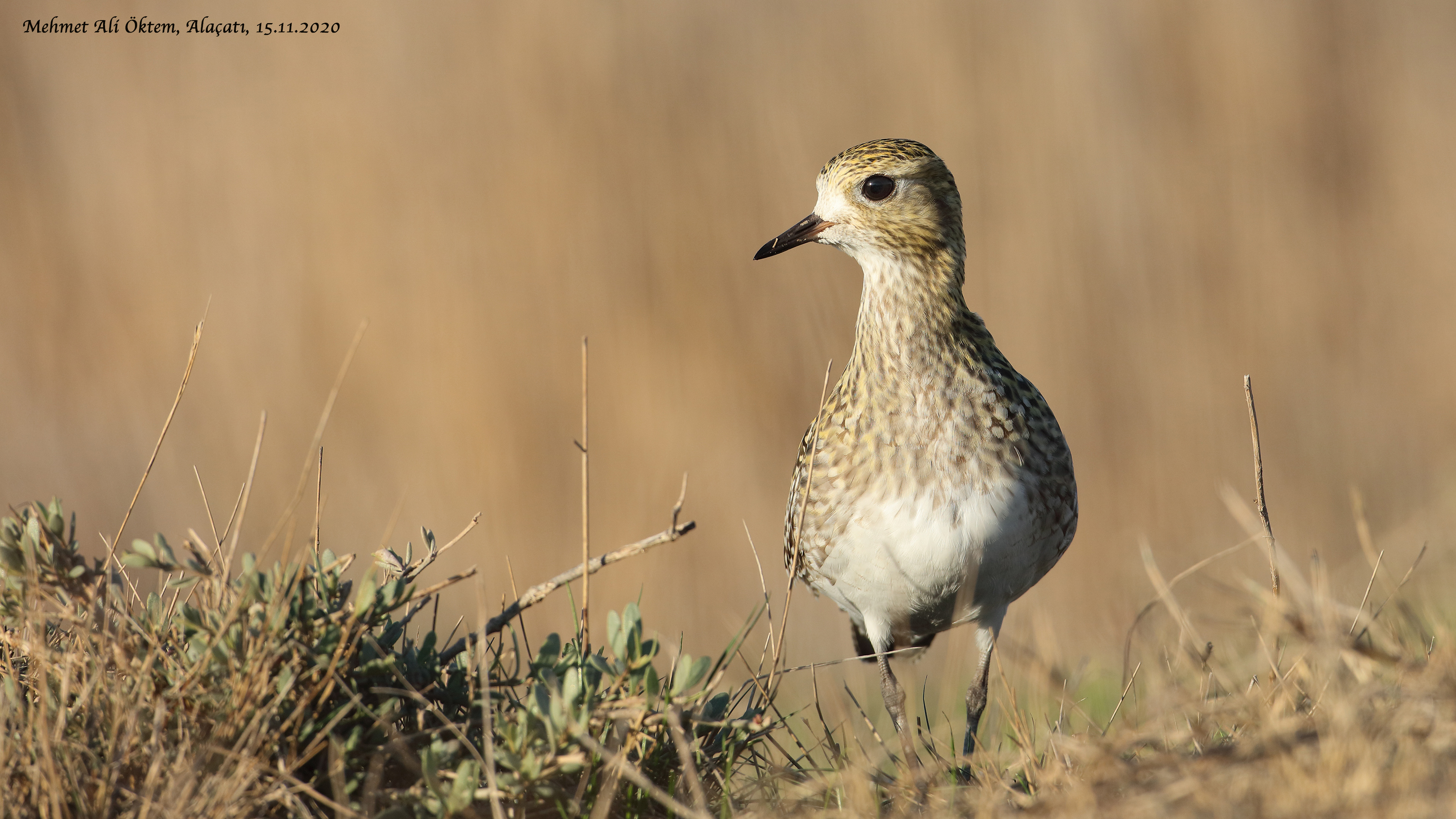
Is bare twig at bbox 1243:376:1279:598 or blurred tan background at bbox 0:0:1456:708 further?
blurred tan background at bbox 0:0:1456:708

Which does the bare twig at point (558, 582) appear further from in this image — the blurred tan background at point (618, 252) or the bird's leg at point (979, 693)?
the blurred tan background at point (618, 252)

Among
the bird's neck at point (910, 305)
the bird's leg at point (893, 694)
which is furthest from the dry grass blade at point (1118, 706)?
the bird's neck at point (910, 305)

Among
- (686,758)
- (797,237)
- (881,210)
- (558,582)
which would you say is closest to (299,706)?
(558,582)

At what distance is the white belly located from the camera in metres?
3.84

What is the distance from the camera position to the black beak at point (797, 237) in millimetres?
4223

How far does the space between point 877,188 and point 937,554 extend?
1301mm

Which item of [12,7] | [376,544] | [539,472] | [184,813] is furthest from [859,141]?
[184,813]

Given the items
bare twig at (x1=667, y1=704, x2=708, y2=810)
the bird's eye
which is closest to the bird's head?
the bird's eye

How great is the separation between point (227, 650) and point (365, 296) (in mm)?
6384

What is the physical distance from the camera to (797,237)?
4.25 m

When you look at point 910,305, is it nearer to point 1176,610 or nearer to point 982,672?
point 982,672

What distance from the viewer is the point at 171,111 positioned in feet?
28.8

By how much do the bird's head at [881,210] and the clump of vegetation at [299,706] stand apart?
1648 millimetres

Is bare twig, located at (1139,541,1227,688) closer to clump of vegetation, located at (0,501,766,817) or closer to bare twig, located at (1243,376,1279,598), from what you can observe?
bare twig, located at (1243,376,1279,598)
